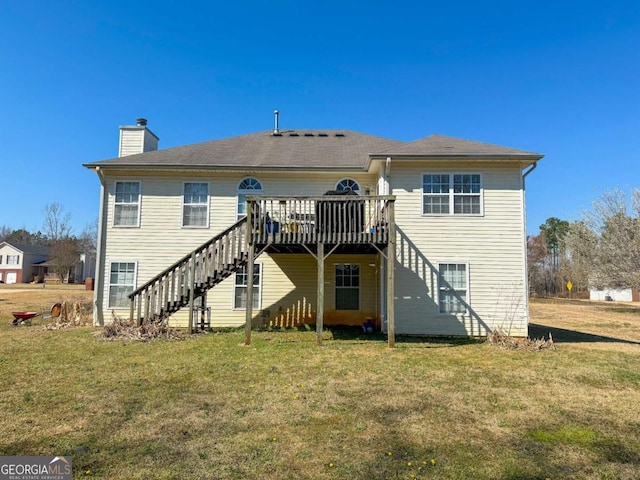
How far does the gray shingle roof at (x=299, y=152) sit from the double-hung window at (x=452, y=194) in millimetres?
787

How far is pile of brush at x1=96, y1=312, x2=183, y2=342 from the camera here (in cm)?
1021

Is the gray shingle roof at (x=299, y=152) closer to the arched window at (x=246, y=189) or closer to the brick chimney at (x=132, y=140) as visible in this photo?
the arched window at (x=246, y=189)

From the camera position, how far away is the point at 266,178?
41.8 ft

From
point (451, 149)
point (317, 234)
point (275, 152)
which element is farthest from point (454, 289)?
point (275, 152)

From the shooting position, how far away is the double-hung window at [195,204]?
12773mm

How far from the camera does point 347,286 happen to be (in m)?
13.0

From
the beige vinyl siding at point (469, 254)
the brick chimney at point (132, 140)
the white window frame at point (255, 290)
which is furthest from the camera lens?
the brick chimney at point (132, 140)

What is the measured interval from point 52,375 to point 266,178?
319 inches

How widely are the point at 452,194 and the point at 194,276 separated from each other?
26.6ft

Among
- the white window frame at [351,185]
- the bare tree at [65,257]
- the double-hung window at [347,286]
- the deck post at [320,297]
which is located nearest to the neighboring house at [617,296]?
the double-hung window at [347,286]

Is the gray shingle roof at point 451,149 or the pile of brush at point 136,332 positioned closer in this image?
the pile of brush at point 136,332

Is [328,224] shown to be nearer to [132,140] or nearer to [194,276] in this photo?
[194,276]

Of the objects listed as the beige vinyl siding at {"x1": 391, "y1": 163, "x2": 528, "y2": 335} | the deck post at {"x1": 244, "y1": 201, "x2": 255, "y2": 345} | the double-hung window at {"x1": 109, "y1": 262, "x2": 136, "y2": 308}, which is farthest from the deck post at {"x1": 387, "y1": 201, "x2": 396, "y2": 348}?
the double-hung window at {"x1": 109, "y1": 262, "x2": 136, "y2": 308}

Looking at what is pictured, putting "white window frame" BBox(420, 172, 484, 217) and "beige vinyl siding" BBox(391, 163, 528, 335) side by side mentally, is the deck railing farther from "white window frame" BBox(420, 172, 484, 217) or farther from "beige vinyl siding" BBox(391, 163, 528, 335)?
"white window frame" BBox(420, 172, 484, 217)
